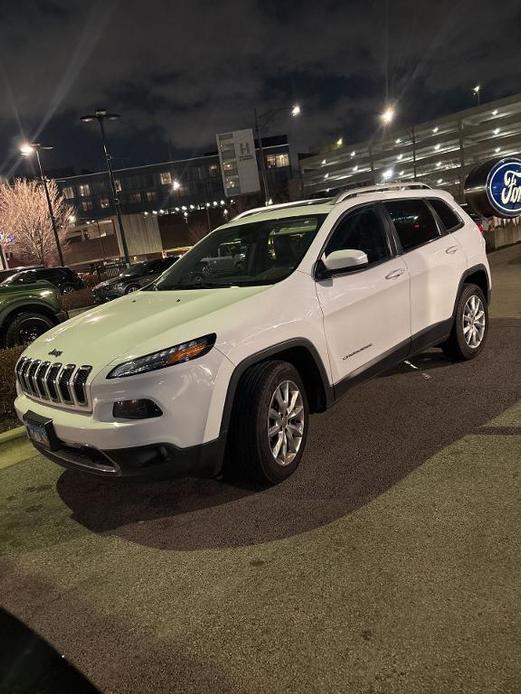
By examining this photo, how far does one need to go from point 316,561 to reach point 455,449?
1.50 meters

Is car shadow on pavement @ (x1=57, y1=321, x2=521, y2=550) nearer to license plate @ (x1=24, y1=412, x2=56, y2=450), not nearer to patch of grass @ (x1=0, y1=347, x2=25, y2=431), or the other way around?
license plate @ (x1=24, y1=412, x2=56, y2=450)

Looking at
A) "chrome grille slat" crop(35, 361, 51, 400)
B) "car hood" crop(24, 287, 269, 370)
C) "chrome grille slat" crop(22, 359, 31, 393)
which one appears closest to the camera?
"car hood" crop(24, 287, 269, 370)

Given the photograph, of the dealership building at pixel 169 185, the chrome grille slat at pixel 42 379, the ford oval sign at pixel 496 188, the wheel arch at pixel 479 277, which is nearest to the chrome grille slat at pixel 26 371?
the chrome grille slat at pixel 42 379

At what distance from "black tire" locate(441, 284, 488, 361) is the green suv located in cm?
657

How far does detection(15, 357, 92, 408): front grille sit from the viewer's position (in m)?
3.07

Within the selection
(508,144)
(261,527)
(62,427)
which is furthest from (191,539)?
(508,144)

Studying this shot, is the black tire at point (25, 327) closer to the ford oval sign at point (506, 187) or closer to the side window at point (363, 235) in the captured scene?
the side window at point (363, 235)

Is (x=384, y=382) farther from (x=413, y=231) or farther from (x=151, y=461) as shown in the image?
(x=151, y=461)

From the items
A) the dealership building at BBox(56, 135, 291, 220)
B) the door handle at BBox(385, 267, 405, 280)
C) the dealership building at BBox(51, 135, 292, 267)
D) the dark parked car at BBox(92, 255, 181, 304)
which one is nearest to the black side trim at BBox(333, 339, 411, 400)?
the door handle at BBox(385, 267, 405, 280)

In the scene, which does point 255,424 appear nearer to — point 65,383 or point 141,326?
point 141,326

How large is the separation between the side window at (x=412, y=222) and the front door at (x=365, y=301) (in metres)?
0.24

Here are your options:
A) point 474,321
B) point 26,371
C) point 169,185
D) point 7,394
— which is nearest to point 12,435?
point 7,394

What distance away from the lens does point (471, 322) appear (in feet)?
17.9

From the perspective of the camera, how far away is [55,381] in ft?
10.6
